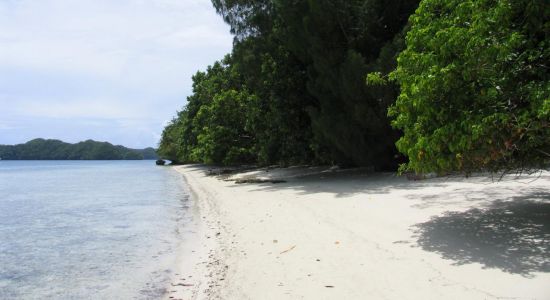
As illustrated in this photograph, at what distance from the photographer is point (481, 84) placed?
6652 mm

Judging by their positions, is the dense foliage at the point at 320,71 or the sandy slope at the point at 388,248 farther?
the dense foliage at the point at 320,71

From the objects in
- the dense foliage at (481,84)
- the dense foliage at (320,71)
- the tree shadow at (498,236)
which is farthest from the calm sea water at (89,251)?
the dense foliage at (320,71)

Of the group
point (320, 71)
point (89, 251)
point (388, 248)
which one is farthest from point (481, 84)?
point (320, 71)

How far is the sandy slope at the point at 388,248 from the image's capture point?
5386mm

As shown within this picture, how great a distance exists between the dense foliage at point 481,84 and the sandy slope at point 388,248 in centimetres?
148

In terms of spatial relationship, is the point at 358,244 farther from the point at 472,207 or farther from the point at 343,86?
the point at 343,86

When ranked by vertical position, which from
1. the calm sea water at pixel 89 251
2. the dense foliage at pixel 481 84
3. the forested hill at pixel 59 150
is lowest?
the calm sea water at pixel 89 251

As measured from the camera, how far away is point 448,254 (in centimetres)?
649

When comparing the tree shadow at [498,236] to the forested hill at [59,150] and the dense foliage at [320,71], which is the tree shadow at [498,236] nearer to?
the dense foliage at [320,71]

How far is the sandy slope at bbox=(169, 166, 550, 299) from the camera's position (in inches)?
212

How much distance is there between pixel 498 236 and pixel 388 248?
1941 millimetres

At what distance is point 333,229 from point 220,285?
11.3ft

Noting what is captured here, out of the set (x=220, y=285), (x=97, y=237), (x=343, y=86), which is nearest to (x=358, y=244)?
(x=220, y=285)

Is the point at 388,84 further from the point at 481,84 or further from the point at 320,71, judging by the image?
the point at 481,84
